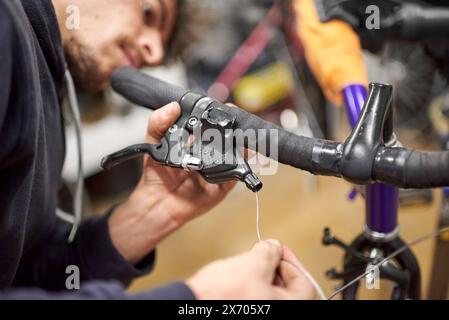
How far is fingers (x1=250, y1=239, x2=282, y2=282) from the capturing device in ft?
1.70

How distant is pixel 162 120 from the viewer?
2.07 ft

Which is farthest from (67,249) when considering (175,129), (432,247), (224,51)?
(224,51)

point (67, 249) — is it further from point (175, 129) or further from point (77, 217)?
point (175, 129)

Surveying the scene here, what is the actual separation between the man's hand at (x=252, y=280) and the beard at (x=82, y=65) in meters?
0.40

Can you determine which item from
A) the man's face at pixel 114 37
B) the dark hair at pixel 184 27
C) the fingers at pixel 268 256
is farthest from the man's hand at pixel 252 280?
the dark hair at pixel 184 27

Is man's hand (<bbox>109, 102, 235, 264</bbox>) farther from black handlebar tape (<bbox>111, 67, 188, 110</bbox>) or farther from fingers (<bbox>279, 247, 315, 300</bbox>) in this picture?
fingers (<bbox>279, 247, 315, 300</bbox>)

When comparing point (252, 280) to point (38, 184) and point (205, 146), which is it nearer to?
point (205, 146)

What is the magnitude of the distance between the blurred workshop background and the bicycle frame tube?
0.08 m

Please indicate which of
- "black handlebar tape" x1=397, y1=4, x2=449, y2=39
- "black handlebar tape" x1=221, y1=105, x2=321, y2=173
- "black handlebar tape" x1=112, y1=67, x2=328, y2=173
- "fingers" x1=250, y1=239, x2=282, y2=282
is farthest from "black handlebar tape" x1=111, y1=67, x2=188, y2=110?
"black handlebar tape" x1=397, y1=4, x2=449, y2=39

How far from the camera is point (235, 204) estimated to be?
1.18m

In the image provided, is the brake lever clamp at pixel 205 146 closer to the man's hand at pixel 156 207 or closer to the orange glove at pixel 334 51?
the man's hand at pixel 156 207

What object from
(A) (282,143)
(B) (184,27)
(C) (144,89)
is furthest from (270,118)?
(A) (282,143)

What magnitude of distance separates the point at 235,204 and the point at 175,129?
0.58 m

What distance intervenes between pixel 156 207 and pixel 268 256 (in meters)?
0.29
